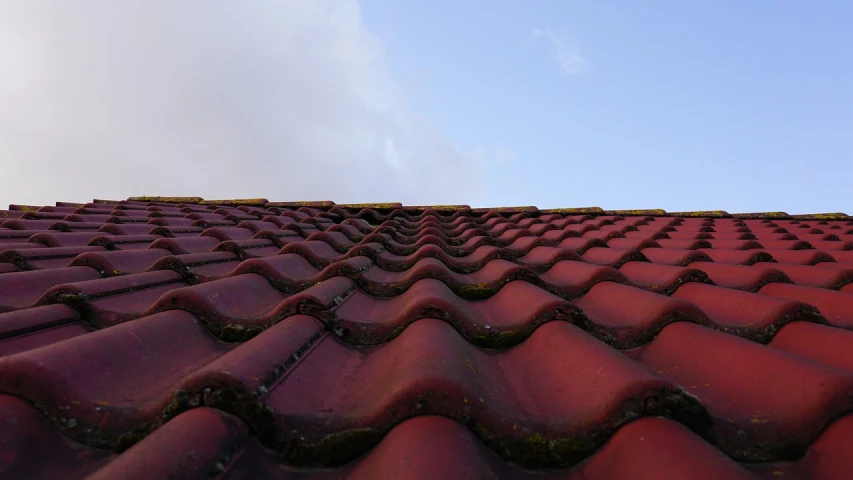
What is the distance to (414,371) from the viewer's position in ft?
3.66

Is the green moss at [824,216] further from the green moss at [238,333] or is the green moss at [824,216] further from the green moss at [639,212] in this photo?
the green moss at [238,333]

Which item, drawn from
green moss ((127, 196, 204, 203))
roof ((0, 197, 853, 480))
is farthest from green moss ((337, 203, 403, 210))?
roof ((0, 197, 853, 480))

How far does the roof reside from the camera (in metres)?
0.96

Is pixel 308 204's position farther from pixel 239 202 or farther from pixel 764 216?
pixel 764 216

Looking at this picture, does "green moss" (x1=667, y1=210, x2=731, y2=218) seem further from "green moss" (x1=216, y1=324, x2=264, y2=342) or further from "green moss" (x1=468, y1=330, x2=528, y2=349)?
"green moss" (x1=216, y1=324, x2=264, y2=342)

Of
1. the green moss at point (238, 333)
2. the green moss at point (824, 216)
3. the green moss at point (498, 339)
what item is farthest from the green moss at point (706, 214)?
the green moss at point (238, 333)

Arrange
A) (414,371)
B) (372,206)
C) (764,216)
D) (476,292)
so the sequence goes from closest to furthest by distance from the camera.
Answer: (414,371), (476,292), (764,216), (372,206)

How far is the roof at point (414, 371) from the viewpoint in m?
0.96

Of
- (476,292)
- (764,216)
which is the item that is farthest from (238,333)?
(764,216)

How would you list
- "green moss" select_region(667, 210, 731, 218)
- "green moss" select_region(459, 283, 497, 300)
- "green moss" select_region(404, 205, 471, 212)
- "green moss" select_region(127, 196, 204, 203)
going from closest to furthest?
"green moss" select_region(459, 283, 497, 300), "green moss" select_region(667, 210, 731, 218), "green moss" select_region(127, 196, 204, 203), "green moss" select_region(404, 205, 471, 212)

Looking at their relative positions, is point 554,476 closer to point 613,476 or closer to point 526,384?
point 613,476

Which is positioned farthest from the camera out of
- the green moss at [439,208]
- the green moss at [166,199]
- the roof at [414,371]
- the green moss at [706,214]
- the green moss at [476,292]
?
the green moss at [439,208]

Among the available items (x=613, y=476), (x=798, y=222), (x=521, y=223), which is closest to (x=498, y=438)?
(x=613, y=476)

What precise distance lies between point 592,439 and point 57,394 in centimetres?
119
